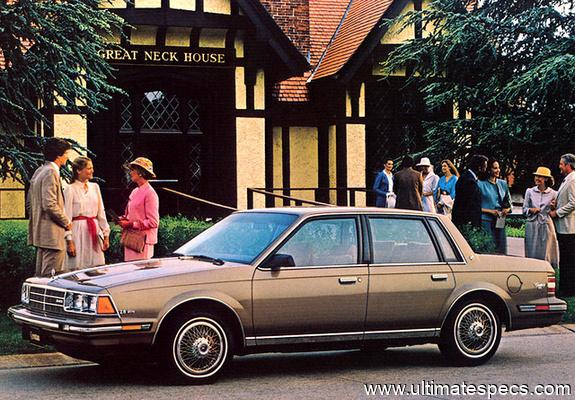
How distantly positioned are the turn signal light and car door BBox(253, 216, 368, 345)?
122 cm

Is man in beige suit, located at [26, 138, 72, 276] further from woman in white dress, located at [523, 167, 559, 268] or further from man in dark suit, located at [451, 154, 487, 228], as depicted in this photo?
woman in white dress, located at [523, 167, 559, 268]

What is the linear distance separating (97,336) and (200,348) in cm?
86

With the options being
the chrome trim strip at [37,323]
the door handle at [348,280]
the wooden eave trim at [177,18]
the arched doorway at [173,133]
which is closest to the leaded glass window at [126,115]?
the arched doorway at [173,133]

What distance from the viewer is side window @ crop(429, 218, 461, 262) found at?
10.1 meters

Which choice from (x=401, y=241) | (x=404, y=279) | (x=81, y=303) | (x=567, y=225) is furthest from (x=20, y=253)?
(x=567, y=225)

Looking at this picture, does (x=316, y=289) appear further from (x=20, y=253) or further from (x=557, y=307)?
(x=20, y=253)

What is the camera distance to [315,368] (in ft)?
32.4

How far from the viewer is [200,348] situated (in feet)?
28.7

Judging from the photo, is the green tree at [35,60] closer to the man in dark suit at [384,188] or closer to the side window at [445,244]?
the side window at [445,244]

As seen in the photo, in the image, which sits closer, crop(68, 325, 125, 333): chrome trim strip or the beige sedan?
crop(68, 325, 125, 333): chrome trim strip

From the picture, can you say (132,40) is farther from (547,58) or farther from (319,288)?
(319,288)

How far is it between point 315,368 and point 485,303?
67.2 inches

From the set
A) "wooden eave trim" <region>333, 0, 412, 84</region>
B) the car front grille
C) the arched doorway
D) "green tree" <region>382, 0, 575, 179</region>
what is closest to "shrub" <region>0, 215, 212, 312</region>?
the car front grille

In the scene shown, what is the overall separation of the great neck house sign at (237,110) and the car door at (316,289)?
11328mm
